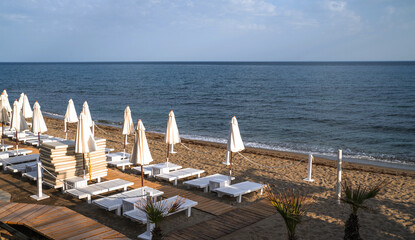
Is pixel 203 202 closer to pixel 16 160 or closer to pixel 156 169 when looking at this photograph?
pixel 156 169

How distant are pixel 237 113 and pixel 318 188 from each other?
2585 centimetres

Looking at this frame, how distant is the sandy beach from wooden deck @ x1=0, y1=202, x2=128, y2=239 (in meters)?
0.89

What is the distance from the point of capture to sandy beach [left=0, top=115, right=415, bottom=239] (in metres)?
8.93

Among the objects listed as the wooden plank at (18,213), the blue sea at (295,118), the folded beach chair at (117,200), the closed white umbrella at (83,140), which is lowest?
the blue sea at (295,118)

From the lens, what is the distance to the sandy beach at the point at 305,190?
29.3 ft

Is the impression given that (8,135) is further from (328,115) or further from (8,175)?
(328,115)

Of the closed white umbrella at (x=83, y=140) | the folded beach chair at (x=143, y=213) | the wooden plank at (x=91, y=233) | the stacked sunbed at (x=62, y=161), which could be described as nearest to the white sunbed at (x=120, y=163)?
the stacked sunbed at (x=62, y=161)

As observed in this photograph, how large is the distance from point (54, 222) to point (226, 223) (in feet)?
13.8

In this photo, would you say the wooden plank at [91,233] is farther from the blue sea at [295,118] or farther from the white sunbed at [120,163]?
the blue sea at [295,118]

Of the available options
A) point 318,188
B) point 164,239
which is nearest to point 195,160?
A: point 318,188

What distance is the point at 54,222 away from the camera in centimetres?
851

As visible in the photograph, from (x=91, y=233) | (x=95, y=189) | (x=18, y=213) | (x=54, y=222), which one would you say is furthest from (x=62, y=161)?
(x=91, y=233)

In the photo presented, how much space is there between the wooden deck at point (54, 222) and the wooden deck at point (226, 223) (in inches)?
61.0

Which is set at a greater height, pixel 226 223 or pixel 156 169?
pixel 156 169
